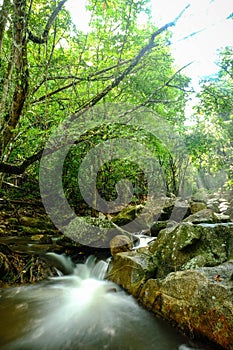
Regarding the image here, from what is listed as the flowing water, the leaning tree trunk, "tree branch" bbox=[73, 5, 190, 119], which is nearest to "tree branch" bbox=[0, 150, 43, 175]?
the leaning tree trunk

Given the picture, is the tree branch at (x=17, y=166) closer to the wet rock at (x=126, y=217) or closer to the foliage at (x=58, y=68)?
the foliage at (x=58, y=68)

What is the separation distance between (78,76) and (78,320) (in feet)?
16.8

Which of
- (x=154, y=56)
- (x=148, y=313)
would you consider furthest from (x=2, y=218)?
(x=154, y=56)

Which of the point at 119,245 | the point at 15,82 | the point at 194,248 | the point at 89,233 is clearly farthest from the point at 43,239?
the point at 15,82

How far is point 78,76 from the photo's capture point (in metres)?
5.32

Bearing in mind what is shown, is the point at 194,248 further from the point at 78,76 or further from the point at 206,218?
the point at 78,76

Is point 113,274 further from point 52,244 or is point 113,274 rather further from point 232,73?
point 232,73

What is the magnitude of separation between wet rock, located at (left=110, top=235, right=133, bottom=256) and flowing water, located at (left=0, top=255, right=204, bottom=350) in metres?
1.14

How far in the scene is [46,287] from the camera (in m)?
5.33

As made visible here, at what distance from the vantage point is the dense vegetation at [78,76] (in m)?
4.07

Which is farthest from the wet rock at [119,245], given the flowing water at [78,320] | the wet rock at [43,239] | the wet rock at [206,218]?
the wet rock at [43,239]

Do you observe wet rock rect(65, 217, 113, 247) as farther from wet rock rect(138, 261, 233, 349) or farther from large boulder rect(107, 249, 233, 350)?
wet rock rect(138, 261, 233, 349)

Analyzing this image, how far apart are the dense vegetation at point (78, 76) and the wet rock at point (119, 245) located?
3019 mm

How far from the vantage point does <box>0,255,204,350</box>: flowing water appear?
337 centimetres
